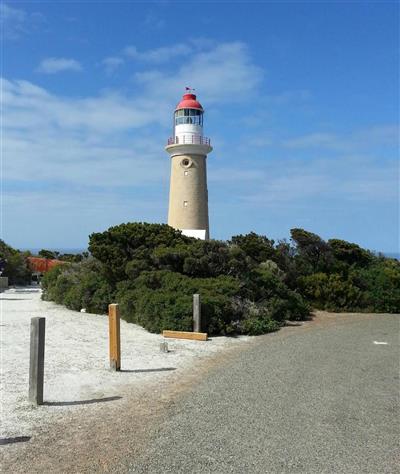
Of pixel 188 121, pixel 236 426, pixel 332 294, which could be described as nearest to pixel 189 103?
pixel 188 121

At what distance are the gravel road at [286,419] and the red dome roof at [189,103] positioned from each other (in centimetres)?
1853

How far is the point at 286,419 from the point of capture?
6773 millimetres

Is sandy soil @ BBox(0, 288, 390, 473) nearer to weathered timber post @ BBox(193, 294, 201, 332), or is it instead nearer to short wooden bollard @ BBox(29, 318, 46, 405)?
short wooden bollard @ BBox(29, 318, 46, 405)

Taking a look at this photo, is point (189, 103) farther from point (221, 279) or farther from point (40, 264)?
point (40, 264)

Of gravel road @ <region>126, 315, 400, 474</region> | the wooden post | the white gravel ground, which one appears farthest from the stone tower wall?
the wooden post

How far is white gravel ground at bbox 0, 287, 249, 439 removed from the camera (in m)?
7.08

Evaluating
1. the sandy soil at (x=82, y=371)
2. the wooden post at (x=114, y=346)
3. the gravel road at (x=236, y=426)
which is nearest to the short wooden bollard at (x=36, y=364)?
the sandy soil at (x=82, y=371)

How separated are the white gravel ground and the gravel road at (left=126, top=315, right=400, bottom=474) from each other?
3.65ft

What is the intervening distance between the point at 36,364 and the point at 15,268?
27547 millimetres

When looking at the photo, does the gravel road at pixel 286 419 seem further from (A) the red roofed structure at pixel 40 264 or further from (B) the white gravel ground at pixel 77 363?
(A) the red roofed structure at pixel 40 264

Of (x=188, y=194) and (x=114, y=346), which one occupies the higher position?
(x=188, y=194)

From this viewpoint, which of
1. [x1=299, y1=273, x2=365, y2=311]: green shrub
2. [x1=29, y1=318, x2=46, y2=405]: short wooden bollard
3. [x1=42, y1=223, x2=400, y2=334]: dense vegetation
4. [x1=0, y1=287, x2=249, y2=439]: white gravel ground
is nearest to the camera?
[x1=0, y1=287, x2=249, y2=439]: white gravel ground

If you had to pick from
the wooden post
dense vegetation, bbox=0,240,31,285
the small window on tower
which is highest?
the small window on tower

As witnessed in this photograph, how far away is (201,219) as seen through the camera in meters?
27.5
